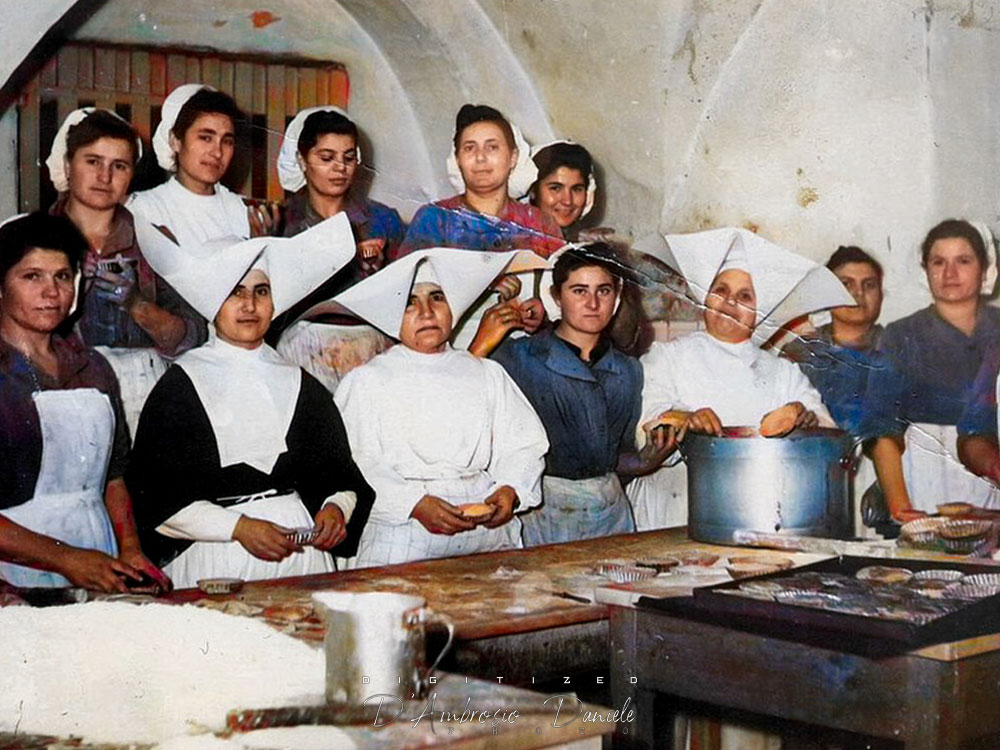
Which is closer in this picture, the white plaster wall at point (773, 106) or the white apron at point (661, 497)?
the white plaster wall at point (773, 106)

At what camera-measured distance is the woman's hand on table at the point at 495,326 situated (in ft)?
12.2

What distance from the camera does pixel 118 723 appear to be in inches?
106

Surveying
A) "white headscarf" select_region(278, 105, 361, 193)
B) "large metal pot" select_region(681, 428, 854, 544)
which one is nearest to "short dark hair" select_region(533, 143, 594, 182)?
"white headscarf" select_region(278, 105, 361, 193)

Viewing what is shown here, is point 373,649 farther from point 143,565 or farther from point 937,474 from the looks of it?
point 937,474

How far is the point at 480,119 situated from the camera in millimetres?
3674

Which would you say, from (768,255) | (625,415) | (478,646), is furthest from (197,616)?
(768,255)

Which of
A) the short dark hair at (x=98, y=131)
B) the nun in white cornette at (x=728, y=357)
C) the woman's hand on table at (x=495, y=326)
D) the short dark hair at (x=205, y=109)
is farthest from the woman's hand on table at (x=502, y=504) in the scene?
the short dark hair at (x=98, y=131)

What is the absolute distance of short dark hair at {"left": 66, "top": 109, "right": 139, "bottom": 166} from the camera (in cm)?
301

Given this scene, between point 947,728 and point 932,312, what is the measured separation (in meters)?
1.51

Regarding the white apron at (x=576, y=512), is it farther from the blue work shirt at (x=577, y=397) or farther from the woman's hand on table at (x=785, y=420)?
the woman's hand on table at (x=785, y=420)

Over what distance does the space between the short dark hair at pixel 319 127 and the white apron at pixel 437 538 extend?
34.5 inches

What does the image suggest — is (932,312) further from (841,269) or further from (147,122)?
(147,122)

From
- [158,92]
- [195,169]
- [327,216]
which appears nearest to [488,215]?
[327,216]

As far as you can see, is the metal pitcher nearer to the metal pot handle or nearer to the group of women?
the group of women
